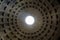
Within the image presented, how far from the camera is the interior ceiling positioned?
577 centimetres

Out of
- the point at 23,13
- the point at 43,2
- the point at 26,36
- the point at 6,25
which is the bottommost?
the point at 26,36

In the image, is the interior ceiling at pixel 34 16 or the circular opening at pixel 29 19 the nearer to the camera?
the interior ceiling at pixel 34 16

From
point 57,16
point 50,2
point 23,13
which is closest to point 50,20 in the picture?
point 57,16

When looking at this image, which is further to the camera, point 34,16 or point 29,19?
point 29,19

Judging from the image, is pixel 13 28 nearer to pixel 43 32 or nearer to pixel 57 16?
pixel 43 32

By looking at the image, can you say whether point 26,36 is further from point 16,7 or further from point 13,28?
point 16,7

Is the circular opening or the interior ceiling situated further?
the circular opening

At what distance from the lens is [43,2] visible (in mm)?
5805

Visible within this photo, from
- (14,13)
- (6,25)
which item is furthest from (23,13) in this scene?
(6,25)

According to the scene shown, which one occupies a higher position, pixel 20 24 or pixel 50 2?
pixel 50 2

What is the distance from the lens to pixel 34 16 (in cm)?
586

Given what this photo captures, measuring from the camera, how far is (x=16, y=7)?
577 centimetres

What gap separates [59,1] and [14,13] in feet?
5.75

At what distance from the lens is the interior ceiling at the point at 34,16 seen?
5.77m
